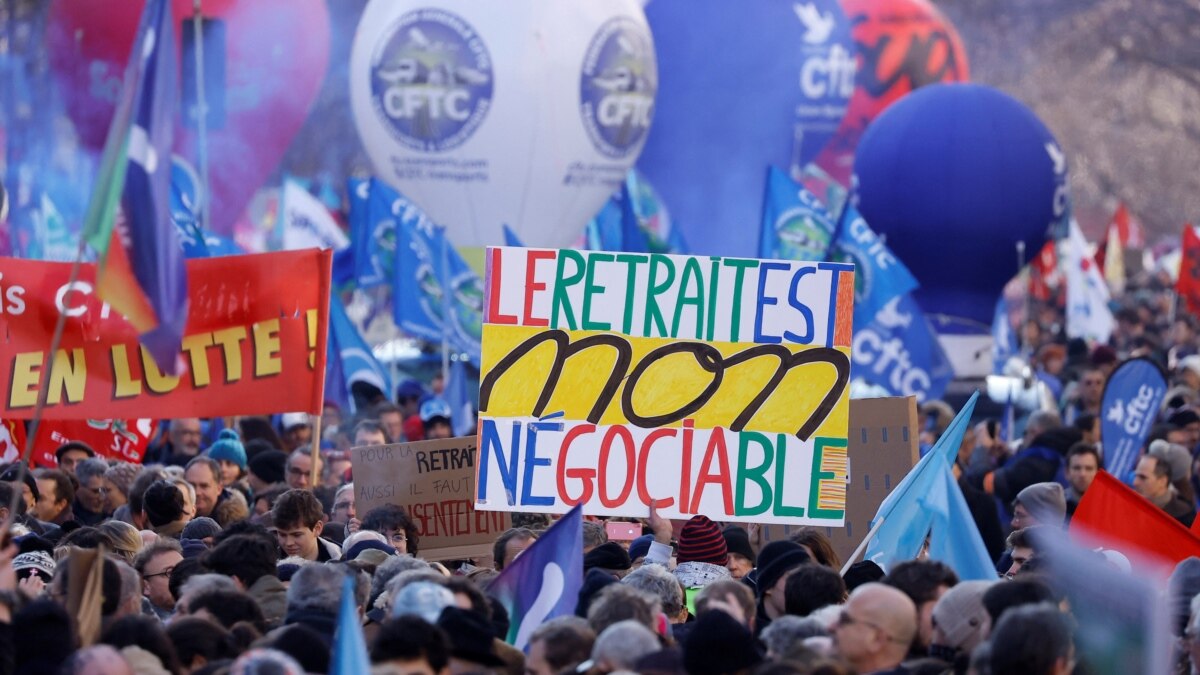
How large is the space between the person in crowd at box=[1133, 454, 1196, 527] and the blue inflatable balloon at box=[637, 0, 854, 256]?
1469cm

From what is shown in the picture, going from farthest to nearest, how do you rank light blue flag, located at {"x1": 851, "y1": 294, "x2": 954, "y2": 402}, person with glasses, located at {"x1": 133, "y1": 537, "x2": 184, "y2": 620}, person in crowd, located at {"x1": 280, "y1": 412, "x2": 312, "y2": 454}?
1. light blue flag, located at {"x1": 851, "y1": 294, "x2": 954, "y2": 402}
2. person in crowd, located at {"x1": 280, "y1": 412, "x2": 312, "y2": 454}
3. person with glasses, located at {"x1": 133, "y1": 537, "x2": 184, "y2": 620}

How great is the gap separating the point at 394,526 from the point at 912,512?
2.11 metres

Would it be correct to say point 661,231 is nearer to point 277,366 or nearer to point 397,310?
point 397,310

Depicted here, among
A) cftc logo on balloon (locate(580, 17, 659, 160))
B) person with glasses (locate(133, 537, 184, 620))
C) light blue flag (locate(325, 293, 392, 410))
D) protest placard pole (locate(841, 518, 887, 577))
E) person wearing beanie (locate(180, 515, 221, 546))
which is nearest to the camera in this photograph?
person with glasses (locate(133, 537, 184, 620))

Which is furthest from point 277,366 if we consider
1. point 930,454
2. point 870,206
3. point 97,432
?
point 870,206

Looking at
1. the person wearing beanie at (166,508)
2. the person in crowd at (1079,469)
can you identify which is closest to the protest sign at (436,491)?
the person wearing beanie at (166,508)

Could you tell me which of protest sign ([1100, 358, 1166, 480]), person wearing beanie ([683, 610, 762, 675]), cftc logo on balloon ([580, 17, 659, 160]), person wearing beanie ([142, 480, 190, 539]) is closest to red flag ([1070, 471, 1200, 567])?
person wearing beanie ([683, 610, 762, 675])

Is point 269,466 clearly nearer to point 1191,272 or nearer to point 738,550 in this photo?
point 738,550

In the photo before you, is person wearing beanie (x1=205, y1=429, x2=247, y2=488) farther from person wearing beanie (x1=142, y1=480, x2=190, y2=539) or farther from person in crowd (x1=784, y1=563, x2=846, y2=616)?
person in crowd (x1=784, y1=563, x2=846, y2=616)

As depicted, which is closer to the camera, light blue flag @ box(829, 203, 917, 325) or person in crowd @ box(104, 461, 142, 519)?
person in crowd @ box(104, 461, 142, 519)

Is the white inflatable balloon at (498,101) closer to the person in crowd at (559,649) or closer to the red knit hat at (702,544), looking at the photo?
the red knit hat at (702,544)

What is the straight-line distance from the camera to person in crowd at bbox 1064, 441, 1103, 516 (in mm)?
10703

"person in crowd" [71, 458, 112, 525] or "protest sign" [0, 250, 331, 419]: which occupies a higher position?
"protest sign" [0, 250, 331, 419]

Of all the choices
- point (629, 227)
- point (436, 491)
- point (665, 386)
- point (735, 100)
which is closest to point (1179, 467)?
point (665, 386)
